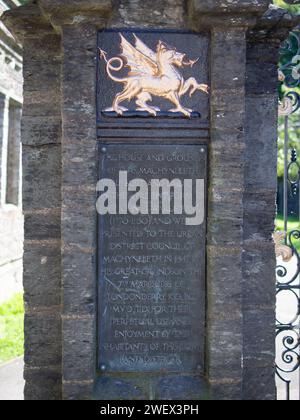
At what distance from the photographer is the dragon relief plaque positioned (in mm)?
3068

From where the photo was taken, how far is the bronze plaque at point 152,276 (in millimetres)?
3152

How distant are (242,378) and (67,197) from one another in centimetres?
171

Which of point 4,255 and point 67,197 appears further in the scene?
point 4,255

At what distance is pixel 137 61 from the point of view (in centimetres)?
307

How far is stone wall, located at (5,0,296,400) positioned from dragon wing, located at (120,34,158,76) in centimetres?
17

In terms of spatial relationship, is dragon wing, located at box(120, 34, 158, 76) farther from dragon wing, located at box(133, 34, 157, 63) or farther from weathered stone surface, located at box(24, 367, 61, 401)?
weathered stone surface, located at box(24, 367, 61, 401)

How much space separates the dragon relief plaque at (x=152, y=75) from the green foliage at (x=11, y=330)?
3.81 m

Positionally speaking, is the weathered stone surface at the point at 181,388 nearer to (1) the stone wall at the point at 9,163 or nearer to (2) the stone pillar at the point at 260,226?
(2) the stone pillar at the point at 260,226

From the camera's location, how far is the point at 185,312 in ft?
10.5

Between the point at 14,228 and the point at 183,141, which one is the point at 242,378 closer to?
the point at 183,141

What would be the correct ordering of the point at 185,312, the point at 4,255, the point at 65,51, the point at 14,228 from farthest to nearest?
the point at 14,228, the point at 4,255, the point at 185,312, the point at 65,51

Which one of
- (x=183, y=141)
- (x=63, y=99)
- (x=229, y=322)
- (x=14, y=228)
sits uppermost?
(x=63, y=99)

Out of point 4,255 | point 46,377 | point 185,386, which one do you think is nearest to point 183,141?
point 185,386

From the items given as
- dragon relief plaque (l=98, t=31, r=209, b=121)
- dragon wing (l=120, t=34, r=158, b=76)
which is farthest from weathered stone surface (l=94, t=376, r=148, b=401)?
dragon wing (l=120, t=34, r=158, b=76)
